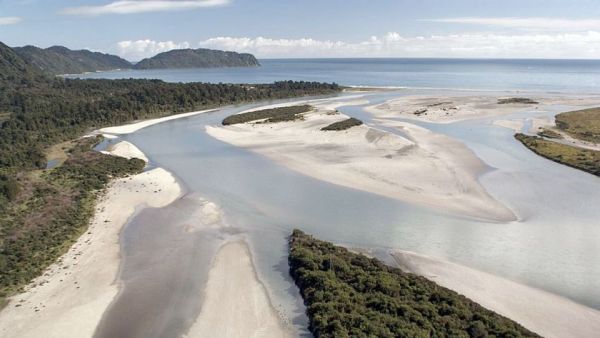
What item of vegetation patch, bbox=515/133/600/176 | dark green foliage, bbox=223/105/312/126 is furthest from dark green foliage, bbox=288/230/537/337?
dark green foliage, bbox=223/105/312/126

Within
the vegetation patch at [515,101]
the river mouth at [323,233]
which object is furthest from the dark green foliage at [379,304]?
the vegetation patch at [515,101]

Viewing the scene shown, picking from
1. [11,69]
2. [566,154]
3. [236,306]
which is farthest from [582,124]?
[11,69]

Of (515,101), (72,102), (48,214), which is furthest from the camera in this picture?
(515,101)

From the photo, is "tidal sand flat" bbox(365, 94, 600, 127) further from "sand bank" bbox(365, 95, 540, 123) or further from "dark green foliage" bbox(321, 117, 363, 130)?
"dark green foliage" bbox(321, 117, 363, 130)

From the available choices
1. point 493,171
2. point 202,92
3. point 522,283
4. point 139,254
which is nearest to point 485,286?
point 522,283

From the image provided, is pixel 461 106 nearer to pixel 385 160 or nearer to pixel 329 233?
pixel 385 160

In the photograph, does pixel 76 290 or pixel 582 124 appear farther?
pixel 582 124

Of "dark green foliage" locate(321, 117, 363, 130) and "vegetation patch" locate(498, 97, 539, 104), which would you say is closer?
"dark green foliage" locate(321, 117, 363, 130)
